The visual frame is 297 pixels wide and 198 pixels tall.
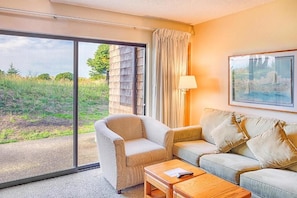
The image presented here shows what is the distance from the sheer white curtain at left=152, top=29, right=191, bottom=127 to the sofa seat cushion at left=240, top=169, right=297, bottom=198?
1850 mm

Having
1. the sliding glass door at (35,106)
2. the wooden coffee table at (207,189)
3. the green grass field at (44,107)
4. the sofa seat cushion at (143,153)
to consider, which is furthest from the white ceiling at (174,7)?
the wooden coffee table at (207,189)

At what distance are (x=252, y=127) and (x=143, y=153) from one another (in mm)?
1458

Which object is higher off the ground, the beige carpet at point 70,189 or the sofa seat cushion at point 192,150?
the sofa seat cushion at point 192,150

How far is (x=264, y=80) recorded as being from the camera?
3.11 m

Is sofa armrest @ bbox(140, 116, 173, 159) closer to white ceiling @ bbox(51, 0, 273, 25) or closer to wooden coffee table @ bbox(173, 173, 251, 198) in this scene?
wooden coffee table @ bbox(173, 173, 251, 198)

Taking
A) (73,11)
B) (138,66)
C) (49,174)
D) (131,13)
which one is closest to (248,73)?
(138,66)

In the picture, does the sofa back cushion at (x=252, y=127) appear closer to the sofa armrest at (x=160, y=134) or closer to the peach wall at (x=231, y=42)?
the peach wall at (x=231, y=42)

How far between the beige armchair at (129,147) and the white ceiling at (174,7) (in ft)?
5.32

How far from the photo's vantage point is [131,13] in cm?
354

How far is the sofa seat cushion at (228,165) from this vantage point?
238cm

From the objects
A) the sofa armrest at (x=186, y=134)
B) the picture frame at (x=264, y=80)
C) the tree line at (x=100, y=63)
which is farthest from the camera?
the tree line at (x=100, y=63)

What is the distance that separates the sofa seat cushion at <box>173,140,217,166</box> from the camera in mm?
2871

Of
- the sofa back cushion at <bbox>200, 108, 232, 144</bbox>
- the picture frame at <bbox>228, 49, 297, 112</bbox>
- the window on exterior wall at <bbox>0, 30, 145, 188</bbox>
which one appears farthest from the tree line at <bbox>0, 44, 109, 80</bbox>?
the picture frame at <bbox>228, 49, 297, 112</bbox>

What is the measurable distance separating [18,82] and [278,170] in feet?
10.8
